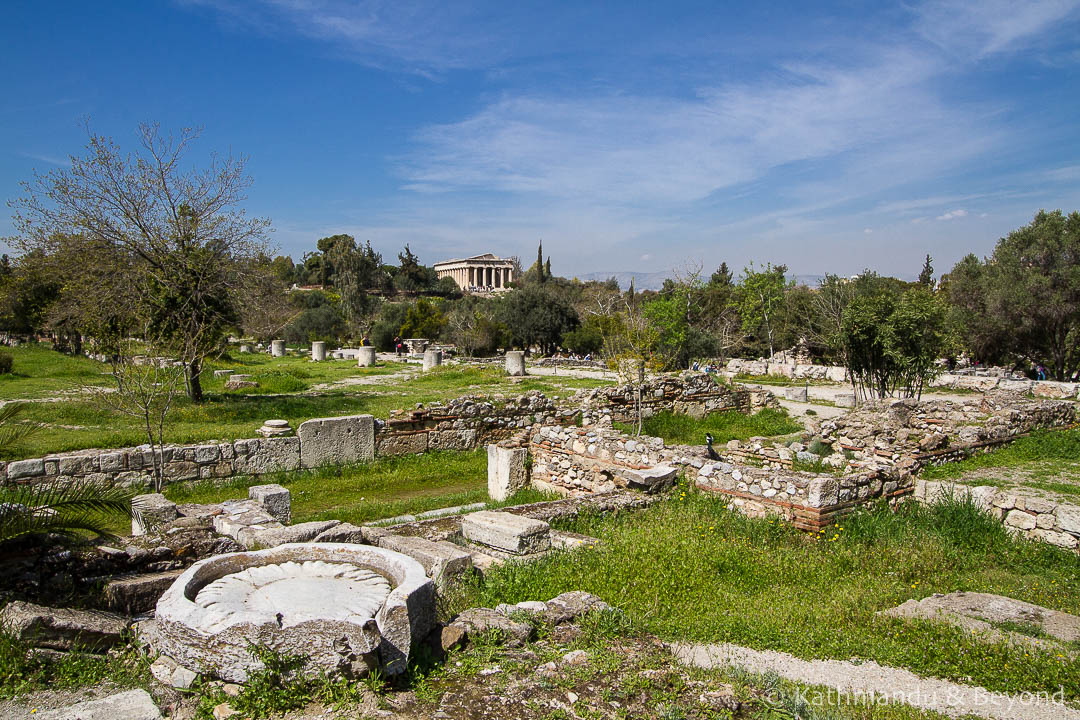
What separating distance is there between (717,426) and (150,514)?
42.4 ft

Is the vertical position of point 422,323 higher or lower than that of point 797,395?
higher

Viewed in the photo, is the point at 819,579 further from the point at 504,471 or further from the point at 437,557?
the point at 504,471

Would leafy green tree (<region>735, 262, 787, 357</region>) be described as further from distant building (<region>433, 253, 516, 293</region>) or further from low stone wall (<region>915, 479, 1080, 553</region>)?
distant building (<region>433, 253, 516, 293</region>)

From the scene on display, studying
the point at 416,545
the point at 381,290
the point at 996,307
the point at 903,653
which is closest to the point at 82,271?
the point at 416,545

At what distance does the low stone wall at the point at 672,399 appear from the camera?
1598 centimetres

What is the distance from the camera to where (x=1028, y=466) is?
37.6 feet

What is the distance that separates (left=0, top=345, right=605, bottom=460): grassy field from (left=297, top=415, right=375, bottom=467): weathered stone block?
5.38 feet

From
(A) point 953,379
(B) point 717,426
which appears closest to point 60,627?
(B) point 717,426

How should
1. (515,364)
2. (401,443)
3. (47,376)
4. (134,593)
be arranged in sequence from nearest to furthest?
(134,593), (401,443), (47,376), (515,364)

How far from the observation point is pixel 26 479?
9.57 metres

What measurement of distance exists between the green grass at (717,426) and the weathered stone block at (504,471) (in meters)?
5.06

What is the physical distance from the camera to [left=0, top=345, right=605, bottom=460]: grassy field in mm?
12117

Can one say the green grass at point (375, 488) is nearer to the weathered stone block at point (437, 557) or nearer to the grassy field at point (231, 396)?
the grassy field at point (231, 396)

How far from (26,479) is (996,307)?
3579 centimetres
